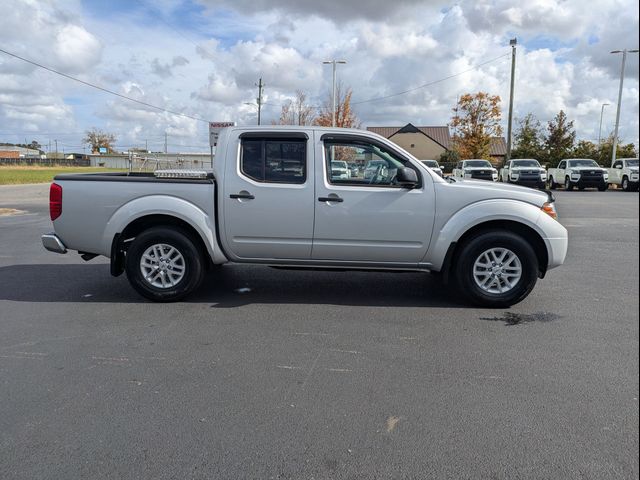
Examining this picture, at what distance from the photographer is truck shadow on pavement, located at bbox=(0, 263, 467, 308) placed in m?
5.73

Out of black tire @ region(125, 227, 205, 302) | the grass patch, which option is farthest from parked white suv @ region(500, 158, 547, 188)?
black tire @ region(125, 227, 205, 302)

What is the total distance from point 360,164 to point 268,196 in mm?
1078

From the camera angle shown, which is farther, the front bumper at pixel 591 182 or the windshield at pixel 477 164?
the windshield at pixel 477 164

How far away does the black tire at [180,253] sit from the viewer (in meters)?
5.50

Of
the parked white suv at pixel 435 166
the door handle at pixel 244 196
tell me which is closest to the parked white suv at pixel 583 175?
the parked white suv at pixel 435 166

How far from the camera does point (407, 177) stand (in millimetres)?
5188

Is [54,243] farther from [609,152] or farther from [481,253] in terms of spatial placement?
[609,152]

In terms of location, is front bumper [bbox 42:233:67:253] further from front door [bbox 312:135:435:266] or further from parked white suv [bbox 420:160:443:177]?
parked white suv [bbox 420:160:443:177]

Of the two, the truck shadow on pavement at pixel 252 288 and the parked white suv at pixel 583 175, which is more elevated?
the parked white suv at pixel 583 175

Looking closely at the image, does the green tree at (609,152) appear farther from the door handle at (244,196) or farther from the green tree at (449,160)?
the door handle at (244,196)

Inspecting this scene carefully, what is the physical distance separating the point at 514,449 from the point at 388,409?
79 centimetres

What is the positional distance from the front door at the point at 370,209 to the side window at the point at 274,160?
213 millimetres

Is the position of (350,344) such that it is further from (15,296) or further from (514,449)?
(15,296)

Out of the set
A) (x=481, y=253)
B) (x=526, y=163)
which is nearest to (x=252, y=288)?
(x=481, y=253)
